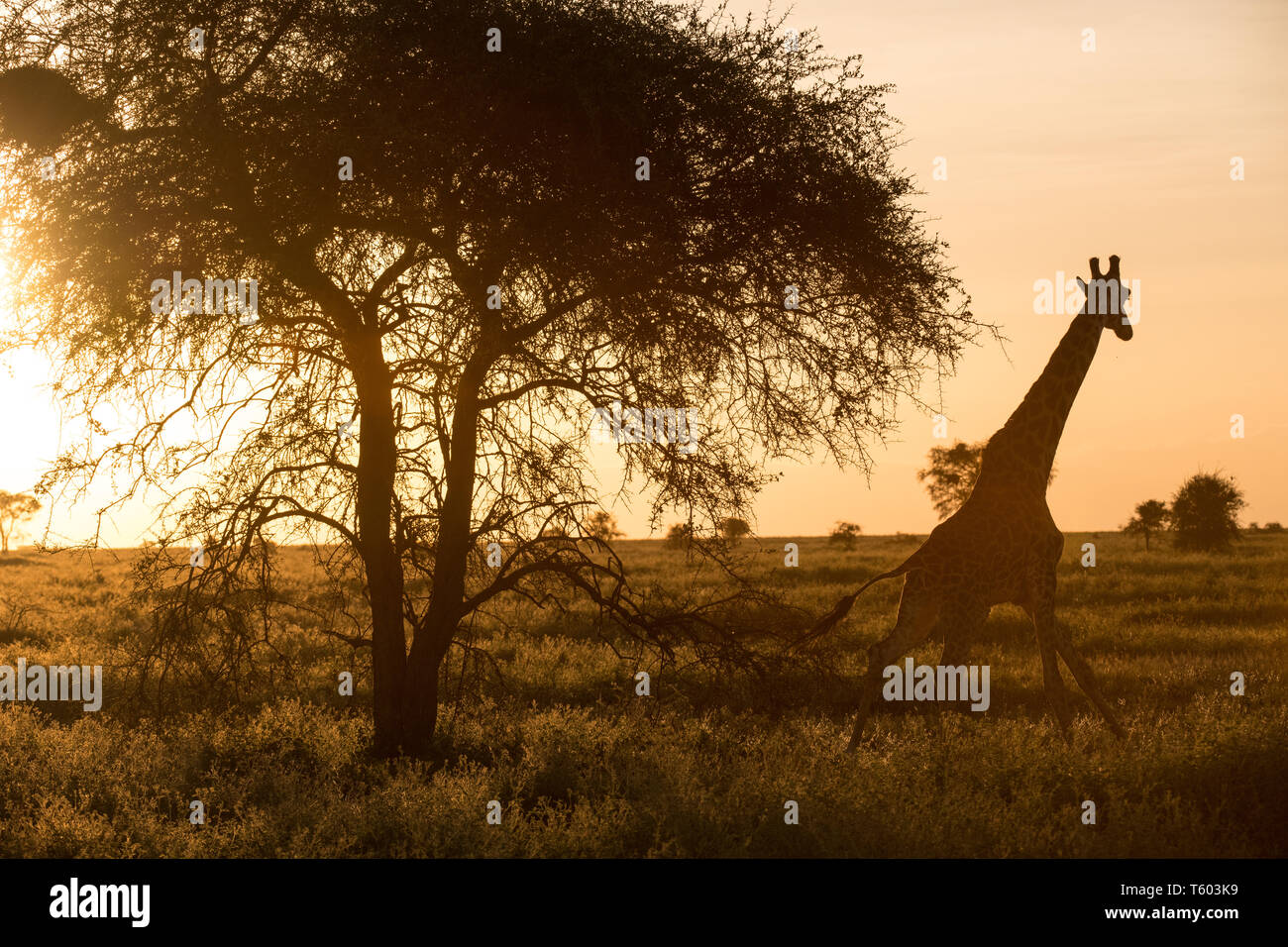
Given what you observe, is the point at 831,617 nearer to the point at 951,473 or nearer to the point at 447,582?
the point at 447,582

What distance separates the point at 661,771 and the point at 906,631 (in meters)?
2.79

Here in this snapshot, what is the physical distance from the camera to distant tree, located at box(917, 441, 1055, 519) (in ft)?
169

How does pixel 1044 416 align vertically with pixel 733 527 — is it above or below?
above

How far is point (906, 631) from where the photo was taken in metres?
11.2

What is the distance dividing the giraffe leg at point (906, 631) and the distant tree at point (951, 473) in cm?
4075

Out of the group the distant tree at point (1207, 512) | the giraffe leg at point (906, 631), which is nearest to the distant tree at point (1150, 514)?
the distant tree at point (1207, 512)

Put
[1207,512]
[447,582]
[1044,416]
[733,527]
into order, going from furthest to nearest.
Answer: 1. [1207,512]
2. [733,527]
3. [1044,416]
4. [447,582]

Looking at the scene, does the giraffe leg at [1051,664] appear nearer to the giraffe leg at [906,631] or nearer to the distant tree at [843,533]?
the giraffe leg at [906,631]

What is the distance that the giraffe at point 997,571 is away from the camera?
36.8ft

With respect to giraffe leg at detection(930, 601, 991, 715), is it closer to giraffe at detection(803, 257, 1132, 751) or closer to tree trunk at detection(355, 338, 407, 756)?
giraffe at detection(803, 257, 1132, 751)

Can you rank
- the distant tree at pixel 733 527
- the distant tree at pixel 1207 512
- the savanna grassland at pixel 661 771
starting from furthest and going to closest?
the distant tree at pixel 1207 512 < the distant tree at pixel 733 527 < the savanna grassland at pixel 661 771

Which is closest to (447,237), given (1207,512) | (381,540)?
(381,540)

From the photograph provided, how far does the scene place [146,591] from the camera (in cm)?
1162
